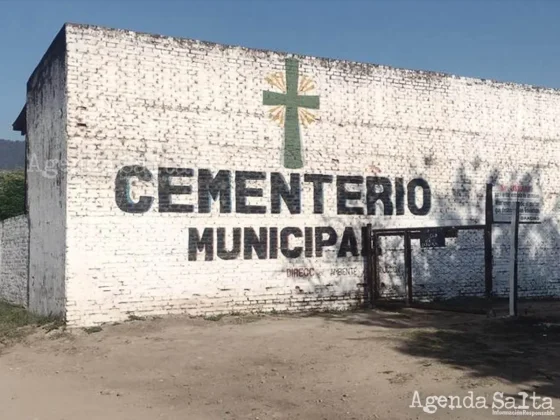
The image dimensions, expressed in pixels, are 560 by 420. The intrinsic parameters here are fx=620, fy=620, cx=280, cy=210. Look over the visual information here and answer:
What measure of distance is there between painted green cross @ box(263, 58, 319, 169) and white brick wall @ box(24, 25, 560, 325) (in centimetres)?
15

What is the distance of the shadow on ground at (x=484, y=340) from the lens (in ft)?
23.7

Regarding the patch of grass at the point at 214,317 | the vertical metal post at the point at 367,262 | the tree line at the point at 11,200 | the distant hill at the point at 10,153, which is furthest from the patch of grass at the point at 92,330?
the distant hill at the point at 10,153

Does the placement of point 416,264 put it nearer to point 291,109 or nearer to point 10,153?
point 291,109

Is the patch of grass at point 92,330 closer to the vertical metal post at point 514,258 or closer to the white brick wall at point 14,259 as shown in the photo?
the white brick wall at point 14,259

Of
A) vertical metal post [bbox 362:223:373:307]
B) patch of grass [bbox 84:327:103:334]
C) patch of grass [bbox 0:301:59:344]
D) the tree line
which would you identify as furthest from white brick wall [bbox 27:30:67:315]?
the tree line

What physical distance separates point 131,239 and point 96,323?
5.19ft

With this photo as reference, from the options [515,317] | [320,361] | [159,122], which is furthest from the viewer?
[159,122]

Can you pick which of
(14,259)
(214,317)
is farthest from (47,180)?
(214,317)

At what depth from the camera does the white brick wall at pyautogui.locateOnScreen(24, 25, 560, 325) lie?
1099 centimetres

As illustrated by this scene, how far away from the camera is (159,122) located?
11.6 metres

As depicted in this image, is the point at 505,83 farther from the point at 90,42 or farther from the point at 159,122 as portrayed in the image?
the point at 90,42

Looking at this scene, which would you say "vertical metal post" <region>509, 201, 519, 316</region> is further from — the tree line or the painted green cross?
the tree line

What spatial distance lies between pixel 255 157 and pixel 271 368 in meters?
5.54

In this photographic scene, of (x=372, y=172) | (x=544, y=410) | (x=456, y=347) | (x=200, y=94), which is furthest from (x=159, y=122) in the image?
(x=544, y=410)
